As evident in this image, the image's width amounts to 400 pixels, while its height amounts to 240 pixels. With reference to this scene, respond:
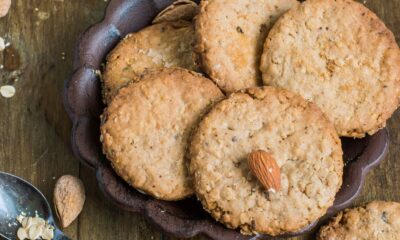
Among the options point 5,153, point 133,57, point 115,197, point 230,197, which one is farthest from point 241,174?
point 5,153

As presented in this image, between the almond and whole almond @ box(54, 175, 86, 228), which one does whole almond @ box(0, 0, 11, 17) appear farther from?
the almond

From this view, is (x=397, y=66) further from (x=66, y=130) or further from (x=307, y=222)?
(x=66, y=130)

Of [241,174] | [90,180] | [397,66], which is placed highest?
[397,66]

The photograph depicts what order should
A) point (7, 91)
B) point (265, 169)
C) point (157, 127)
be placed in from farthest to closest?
point (7, 91) < point (157, 127) < point (265, 169)

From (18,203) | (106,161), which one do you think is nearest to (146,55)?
(106,161)

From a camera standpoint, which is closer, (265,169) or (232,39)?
(265,169)

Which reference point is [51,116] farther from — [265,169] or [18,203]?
[265,169]
